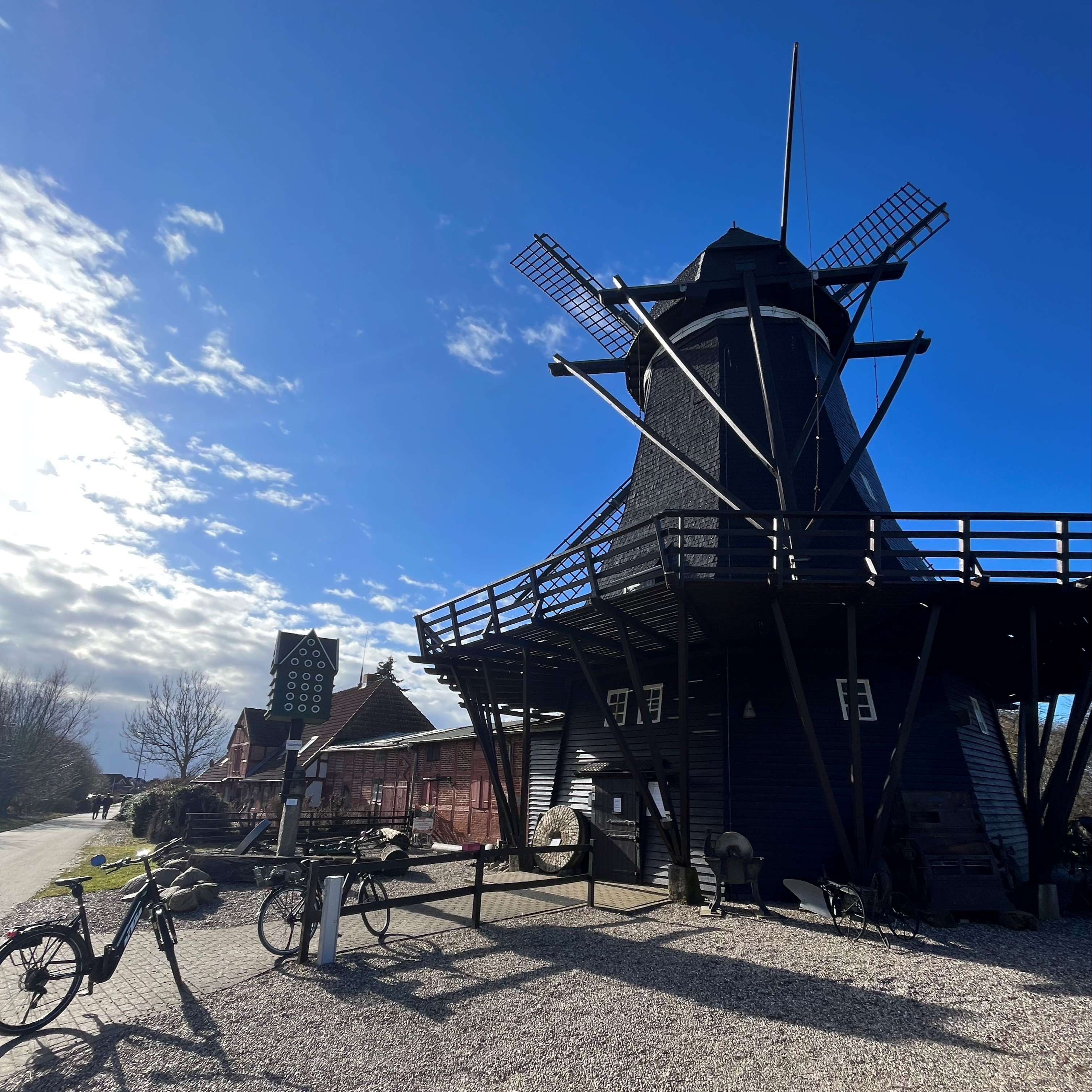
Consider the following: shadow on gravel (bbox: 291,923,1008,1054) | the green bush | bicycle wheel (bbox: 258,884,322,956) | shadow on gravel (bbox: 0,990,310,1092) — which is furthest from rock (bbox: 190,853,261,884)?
the green bush

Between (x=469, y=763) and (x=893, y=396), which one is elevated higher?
(x=893, y=396)

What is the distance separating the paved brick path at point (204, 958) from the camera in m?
5.59

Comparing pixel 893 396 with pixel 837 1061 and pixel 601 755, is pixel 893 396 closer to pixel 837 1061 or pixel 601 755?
pixel 601 755

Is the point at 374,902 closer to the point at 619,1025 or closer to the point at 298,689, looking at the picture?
the point at 619,1025

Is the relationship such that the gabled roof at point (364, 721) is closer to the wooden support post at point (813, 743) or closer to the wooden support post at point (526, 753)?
the wooden support post at point (526, 753)

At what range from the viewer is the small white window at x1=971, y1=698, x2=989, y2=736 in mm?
13695

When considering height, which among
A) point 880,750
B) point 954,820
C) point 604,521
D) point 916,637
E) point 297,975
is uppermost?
point 604,521

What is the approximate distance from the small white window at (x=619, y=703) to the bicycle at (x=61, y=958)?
9.37 metres

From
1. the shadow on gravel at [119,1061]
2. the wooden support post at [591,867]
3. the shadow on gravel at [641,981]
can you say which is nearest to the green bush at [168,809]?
the wooden support post at [591,867]

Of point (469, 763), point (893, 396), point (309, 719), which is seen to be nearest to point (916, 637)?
point (893, 396)

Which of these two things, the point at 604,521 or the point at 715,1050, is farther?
the point at 604,521

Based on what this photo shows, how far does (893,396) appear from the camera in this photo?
1358 cm

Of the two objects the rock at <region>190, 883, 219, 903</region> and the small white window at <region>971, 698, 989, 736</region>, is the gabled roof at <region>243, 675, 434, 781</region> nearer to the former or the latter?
the rock at <region>190, 883, 219, 903</region>

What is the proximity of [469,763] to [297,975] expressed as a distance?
50.9ft
